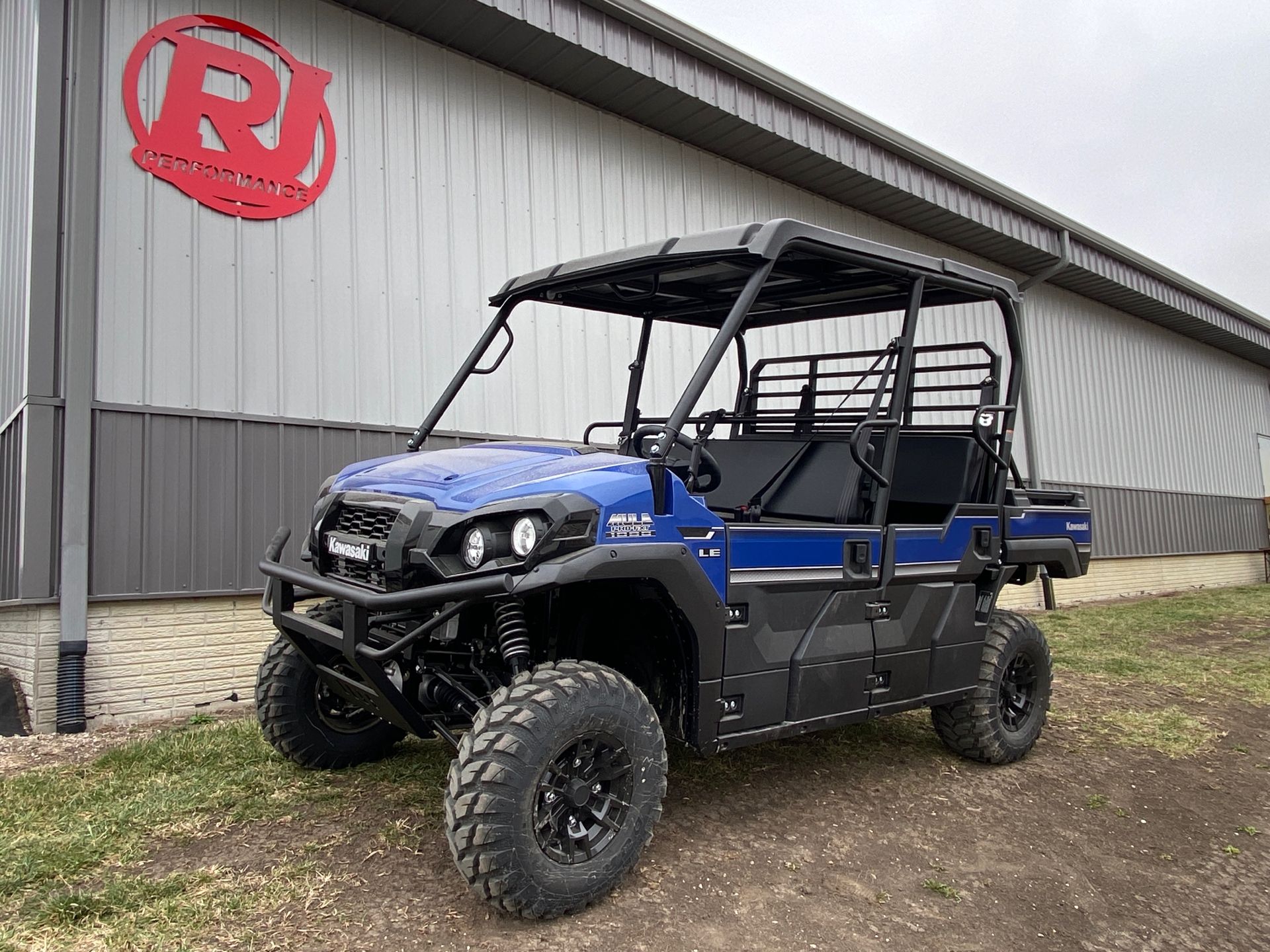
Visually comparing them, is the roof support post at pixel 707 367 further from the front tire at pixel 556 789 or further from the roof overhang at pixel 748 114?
the roof overhang at pixel 748 114

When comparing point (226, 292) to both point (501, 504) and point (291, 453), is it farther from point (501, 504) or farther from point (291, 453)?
point (501, 504)

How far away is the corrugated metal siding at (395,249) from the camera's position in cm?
563

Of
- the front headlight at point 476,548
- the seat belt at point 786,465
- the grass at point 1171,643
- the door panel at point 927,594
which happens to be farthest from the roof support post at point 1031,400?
the front headlight at point 476,548

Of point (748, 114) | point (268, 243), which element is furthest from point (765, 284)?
point (748, 114)

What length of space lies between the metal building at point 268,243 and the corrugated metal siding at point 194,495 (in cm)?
1

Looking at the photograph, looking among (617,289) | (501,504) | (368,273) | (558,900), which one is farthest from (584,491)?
(368,273)

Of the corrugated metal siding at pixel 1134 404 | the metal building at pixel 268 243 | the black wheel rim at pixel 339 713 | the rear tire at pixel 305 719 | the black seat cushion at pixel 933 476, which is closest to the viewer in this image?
the rear tire at pixel 305 719

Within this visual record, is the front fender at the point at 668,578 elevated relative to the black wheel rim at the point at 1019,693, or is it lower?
elevated

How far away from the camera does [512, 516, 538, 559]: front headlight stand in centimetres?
293

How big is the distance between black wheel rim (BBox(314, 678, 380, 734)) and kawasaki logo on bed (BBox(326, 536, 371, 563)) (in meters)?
0.95

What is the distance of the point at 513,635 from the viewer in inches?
122

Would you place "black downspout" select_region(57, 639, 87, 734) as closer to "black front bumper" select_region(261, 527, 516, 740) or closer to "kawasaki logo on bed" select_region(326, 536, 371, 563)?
"black front bumper" select_region(261, 527, 516, 740)

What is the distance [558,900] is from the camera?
2855 mm

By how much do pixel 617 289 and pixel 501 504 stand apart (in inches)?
84.1
